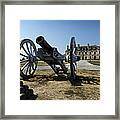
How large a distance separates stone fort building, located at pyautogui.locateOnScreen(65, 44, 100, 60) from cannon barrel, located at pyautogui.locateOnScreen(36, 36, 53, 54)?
0.07 meters

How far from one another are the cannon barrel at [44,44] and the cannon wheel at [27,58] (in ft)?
0.09

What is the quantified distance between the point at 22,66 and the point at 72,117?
28 centimetres

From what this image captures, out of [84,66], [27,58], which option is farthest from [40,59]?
[84,66]

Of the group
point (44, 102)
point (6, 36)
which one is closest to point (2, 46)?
point (6, 36)

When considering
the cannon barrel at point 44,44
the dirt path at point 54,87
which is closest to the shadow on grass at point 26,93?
the dirt path at point 54,87

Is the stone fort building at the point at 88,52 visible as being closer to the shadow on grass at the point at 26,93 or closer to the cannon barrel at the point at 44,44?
the cannon barrel at the point at 44,44

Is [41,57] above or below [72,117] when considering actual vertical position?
above

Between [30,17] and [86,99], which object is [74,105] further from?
[30,17]

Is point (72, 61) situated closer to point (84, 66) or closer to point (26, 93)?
point (84, 66)

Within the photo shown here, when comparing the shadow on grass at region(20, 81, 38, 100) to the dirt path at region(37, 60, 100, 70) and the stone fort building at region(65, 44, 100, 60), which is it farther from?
the stone fort building at region(65, 44, 100, 60)

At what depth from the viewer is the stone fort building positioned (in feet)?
11.4

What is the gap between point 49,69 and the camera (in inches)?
137

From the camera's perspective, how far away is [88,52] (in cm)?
349

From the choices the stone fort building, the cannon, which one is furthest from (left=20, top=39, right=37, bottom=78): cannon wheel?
the stone fort building
